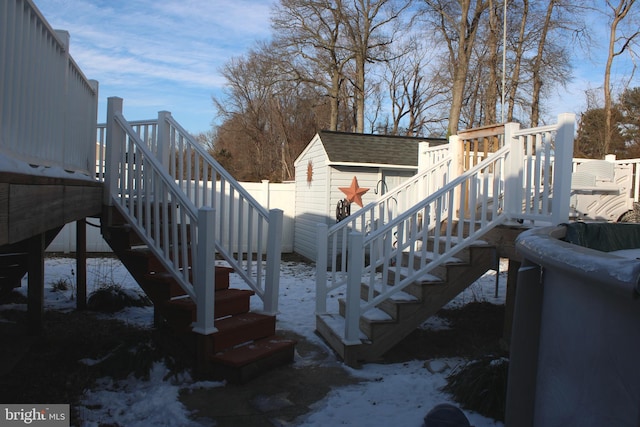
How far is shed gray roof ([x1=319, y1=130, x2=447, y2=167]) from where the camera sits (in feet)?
33.4

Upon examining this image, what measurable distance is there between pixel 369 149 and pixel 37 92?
8.58 metres

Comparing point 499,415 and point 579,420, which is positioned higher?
point 579,420

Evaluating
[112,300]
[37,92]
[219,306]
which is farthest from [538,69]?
[37,92]

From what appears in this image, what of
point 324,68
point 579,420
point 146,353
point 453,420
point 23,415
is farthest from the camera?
point 324,68

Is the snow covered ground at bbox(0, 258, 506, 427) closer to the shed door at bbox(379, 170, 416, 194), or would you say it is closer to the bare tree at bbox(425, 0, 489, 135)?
the shed door at bbox(379, 170, 416, 194)

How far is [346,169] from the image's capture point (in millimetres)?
10273

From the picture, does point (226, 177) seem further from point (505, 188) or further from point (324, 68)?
point (324, 68)

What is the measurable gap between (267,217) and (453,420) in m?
3.30

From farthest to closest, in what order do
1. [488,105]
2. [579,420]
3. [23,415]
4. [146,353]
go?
1. [488,105]
2. [146,353]
3. [23,415]
4. [579,420]

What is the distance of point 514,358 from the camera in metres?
1.48

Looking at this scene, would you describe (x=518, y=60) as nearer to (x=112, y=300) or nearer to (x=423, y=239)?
(x=423, y=239)

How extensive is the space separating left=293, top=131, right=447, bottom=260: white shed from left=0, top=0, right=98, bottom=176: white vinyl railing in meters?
6.53

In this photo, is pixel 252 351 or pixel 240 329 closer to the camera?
pixel 252 351

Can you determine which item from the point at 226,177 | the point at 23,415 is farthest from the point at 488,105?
the point at 23,415
